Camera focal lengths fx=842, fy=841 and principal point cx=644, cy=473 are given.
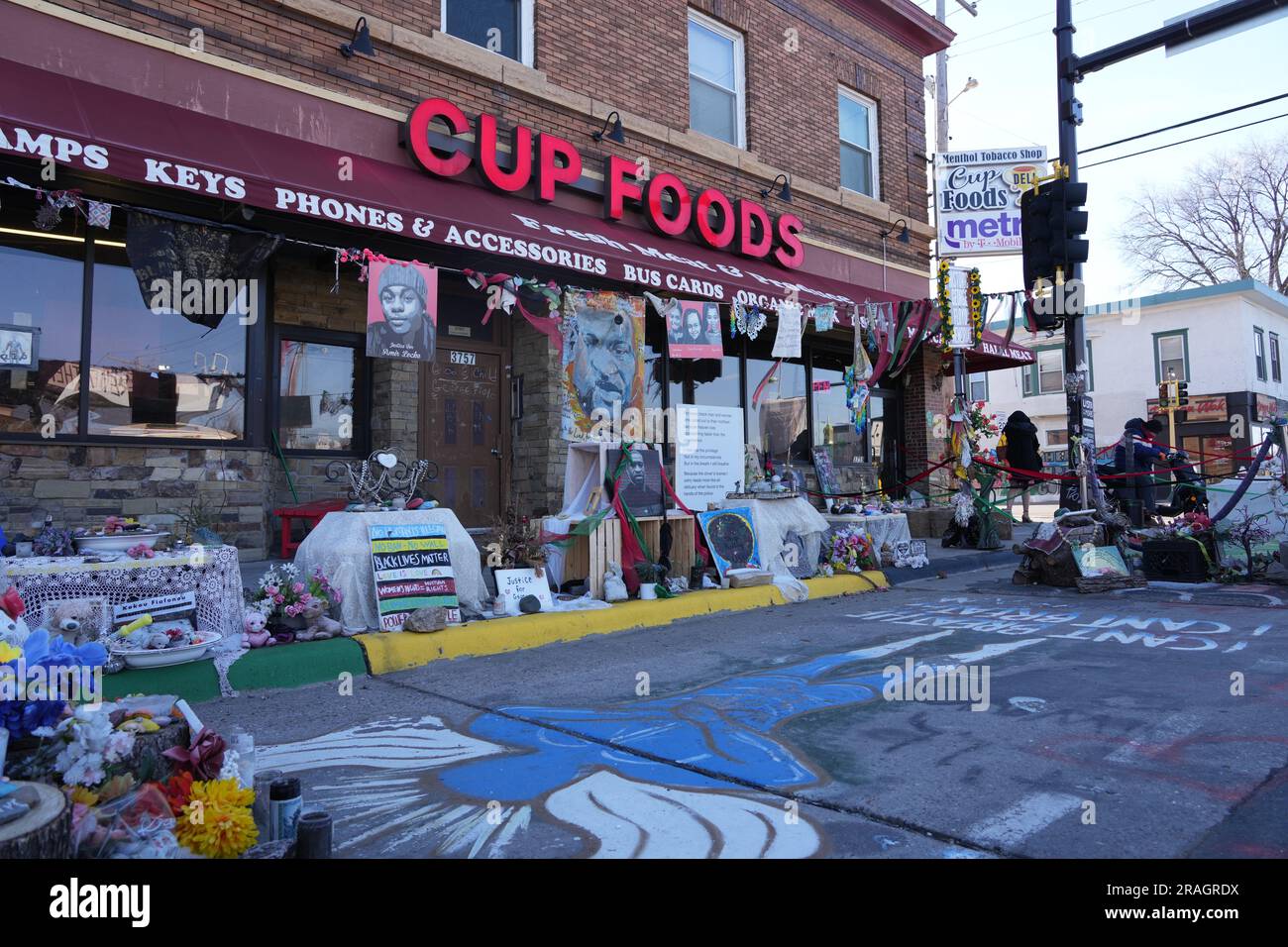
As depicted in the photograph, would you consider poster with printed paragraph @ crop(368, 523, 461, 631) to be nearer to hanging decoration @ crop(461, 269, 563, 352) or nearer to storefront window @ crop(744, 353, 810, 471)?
hanging decoration @ crop(461, 269, 563, 352)

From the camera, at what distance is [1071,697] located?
→ 14.9 ft

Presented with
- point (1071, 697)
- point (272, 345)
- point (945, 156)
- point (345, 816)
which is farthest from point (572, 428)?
point (945, 156)

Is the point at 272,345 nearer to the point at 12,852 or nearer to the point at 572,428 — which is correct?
the point at 572,428

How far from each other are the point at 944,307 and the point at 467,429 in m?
6.67

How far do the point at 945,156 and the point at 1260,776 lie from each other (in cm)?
1255

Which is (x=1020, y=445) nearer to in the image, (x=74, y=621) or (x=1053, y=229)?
(x=1053, y=229)

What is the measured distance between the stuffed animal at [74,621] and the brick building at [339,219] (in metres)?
3.19

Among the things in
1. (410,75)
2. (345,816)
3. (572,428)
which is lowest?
(345,816)

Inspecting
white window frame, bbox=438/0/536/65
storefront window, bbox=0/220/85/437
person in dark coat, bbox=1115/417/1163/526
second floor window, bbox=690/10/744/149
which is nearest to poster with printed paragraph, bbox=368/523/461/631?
storefront window, bbox=0/220/85/437

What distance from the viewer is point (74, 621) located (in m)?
4.50

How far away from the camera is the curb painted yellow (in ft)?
18.4

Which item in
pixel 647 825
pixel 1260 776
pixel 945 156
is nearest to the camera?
pixel 647 825

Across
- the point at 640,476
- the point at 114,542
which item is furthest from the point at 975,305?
the point at 114,542

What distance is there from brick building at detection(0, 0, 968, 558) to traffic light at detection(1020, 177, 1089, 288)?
2822 millimetres
